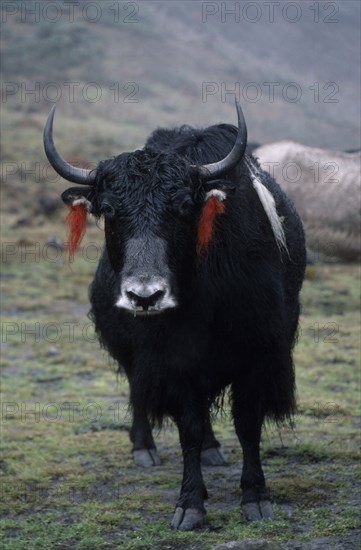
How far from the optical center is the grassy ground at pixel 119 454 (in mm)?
4301

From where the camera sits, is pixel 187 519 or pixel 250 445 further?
pixel 250 445

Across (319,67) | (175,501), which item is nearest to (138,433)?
(175,501)

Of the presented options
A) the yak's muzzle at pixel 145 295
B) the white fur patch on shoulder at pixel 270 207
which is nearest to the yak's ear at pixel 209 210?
the yak's muzzle at pixel 145 295

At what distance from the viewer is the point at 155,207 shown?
Result: 13.3 feet

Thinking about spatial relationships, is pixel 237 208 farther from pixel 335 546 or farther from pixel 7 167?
pixel 7 167

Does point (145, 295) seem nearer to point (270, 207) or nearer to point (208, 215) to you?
point (208, 215)

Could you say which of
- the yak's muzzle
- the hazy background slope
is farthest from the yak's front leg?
the hazy background slope

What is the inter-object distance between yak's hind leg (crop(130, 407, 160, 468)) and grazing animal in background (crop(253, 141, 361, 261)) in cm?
543

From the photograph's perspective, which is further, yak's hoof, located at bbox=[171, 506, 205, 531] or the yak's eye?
yak's hoof, located at bbox=[171, 506, 205, 531]

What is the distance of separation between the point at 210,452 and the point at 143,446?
0.42 meters

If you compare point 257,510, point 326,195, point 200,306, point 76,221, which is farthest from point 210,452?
point 326,195

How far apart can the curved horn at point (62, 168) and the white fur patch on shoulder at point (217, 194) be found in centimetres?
56

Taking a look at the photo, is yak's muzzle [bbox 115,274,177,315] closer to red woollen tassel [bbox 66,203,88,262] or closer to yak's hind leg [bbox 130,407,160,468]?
red woollen tassel [bbox 66,203,88,262]

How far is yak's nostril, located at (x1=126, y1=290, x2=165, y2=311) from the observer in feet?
12.5
